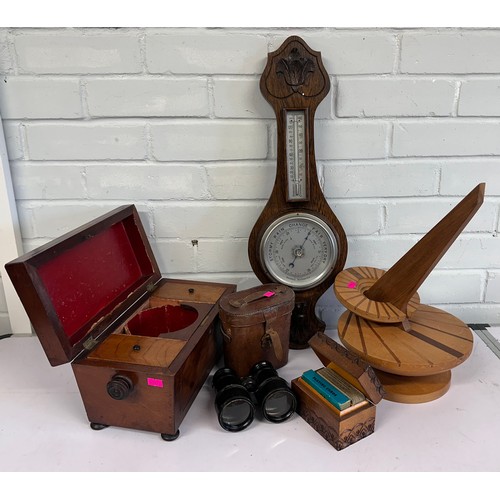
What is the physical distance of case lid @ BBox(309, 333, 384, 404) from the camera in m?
0.84

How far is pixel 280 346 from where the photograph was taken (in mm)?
1008

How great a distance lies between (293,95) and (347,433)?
692mm

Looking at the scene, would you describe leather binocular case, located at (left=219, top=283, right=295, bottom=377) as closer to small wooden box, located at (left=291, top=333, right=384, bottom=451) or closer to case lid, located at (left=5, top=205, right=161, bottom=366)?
small wooden box, located at (left=291, top=333, right=384, bottom=451)

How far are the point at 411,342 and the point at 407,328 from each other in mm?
41

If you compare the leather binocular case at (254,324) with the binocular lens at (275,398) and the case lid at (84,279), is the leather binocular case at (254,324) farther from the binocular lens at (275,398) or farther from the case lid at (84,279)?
the case lid at (84,279)

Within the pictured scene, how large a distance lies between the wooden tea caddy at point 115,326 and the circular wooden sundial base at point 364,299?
28 cm

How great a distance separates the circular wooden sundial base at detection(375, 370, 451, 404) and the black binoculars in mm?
205

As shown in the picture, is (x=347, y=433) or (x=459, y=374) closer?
(x=347, y=433)

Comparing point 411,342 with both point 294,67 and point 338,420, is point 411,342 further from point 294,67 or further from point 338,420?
point 294,67

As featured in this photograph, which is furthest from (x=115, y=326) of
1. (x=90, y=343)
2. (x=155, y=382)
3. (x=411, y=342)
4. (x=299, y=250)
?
(x=411, y=342)

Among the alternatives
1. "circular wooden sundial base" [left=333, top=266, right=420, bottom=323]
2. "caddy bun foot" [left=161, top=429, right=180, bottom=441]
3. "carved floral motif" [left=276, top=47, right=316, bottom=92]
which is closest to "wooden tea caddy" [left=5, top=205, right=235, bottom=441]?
"caddy bun foot" [left=161, top=429, right=180, bottom=441]

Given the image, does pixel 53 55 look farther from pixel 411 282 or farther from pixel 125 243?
pixel 411 282

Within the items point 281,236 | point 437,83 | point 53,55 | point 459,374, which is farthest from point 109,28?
point 459,374

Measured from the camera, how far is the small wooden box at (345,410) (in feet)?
2.70
